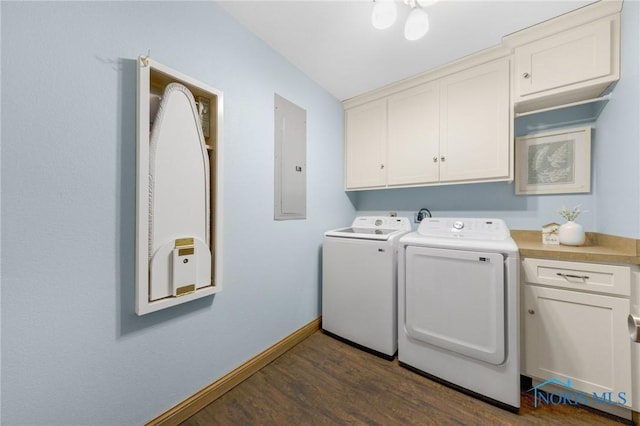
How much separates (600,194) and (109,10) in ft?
10.1

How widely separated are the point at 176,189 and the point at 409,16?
1.59 meters

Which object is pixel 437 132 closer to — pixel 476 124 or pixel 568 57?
pixel 476 124

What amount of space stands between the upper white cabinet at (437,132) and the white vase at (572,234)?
49 centimetres

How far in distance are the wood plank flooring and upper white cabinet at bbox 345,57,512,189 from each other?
60.6 inches

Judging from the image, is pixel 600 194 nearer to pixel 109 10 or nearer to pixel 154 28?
pixel 154 28

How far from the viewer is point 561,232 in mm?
1582

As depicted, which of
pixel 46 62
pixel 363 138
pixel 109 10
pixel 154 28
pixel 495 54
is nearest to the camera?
pixel 46 62

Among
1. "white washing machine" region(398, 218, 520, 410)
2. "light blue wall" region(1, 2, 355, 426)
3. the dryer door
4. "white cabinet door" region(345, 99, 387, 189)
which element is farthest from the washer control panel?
"light blue wall" region(1, 2, 355, 426)

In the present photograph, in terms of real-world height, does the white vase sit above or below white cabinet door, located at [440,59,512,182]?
below

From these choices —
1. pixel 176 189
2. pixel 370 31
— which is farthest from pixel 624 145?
pixel 176 189

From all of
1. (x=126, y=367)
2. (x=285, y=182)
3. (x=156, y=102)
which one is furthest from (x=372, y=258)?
(x=156, y=102)

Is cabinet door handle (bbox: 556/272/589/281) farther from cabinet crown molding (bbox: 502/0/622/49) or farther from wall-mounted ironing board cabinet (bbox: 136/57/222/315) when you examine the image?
wall-mounted ironing board cabinet (bbox: 136/57/222/315)

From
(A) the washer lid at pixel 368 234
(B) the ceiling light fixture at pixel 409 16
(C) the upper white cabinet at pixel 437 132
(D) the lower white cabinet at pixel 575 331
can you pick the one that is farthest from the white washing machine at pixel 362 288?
(B) the ceiling light fixture at pixel 409 16

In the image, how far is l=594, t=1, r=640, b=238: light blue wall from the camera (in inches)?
47.6
